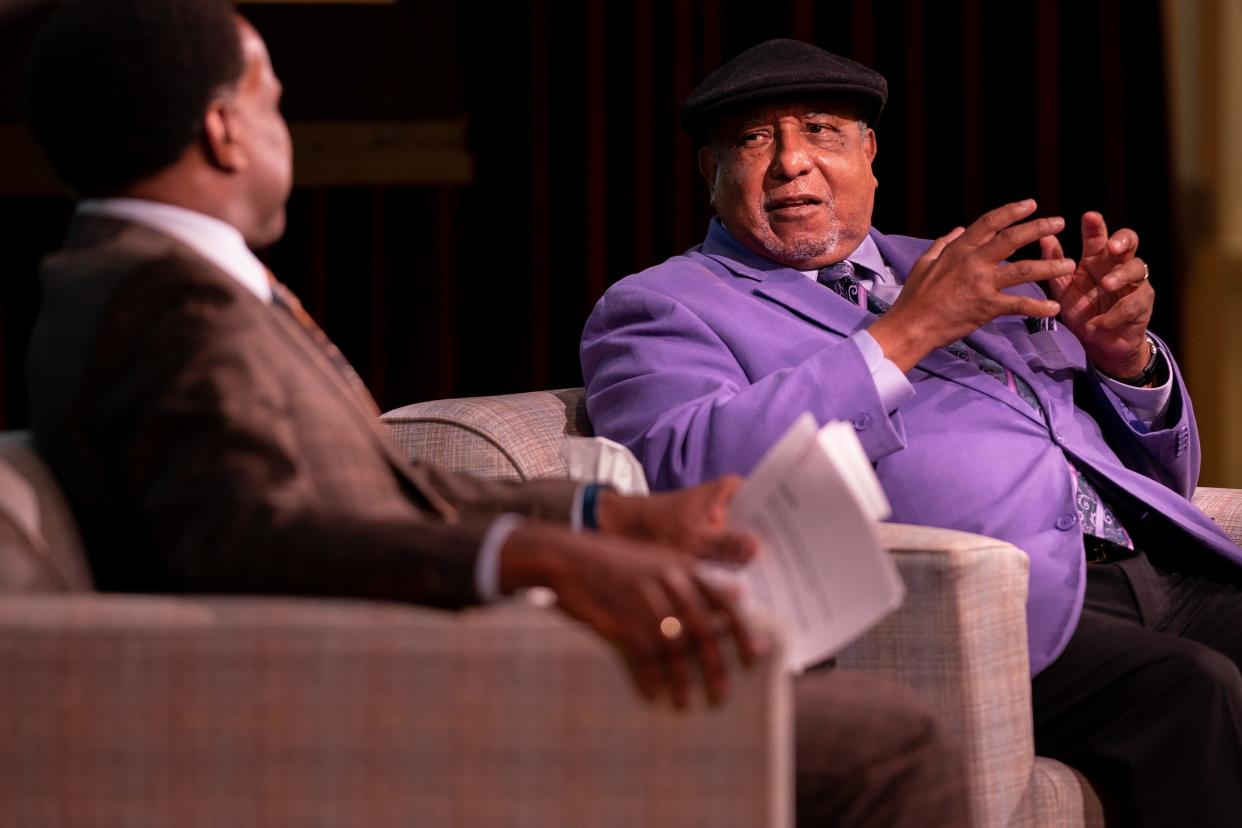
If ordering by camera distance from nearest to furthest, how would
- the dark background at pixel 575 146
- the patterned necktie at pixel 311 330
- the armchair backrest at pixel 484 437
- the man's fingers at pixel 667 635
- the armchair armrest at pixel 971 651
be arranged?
the man's fingers at pixel 667 635 → the patterned necktie at pixel 311 330 → the armchair armrest at pixel 971 651 → the armchair backrest at pixel 484 437 → the dark background at pixel 575 146

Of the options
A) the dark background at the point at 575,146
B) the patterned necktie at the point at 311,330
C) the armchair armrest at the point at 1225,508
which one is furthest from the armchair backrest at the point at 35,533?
the dark background at the point at 575,146

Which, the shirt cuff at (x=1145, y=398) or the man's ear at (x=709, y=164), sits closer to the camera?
the shirt cuff at (x=1145, y=398)

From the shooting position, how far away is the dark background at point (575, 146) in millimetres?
3453

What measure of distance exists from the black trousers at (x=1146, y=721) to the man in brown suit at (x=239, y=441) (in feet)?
1.90

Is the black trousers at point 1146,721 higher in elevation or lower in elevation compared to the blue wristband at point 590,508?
lower

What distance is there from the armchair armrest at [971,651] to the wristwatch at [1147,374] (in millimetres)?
738

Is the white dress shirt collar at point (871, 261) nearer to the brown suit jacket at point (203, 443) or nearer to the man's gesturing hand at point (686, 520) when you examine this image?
the man's gesturing hand at point (686, 520)

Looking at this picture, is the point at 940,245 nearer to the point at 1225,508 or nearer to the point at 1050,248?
the point at 1050,248

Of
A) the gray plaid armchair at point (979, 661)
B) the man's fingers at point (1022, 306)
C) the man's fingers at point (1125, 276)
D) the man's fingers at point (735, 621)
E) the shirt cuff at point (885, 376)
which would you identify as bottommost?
the gray plaid armchair at point (979, 661)

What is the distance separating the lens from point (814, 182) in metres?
2.29

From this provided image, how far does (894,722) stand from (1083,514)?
1.00 m

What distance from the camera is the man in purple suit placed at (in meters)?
1.76

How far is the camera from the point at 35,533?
1.16 metres

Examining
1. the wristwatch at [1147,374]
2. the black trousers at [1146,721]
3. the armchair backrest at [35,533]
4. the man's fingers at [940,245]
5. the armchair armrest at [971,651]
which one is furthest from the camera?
the wristwatch at [1147,374]
